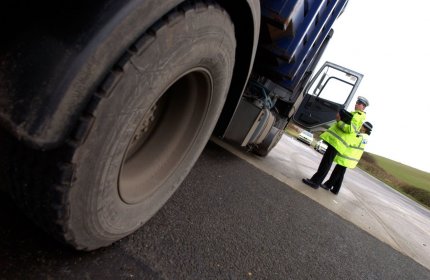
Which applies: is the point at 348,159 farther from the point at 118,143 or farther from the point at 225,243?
the point at 118,143

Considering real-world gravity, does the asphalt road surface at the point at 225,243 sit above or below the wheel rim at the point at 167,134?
below

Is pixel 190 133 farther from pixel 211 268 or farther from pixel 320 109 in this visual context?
pixel 320 109

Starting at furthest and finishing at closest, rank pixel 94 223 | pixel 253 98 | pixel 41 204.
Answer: pixel 253 98
pixel 94 223
pixel 41 204

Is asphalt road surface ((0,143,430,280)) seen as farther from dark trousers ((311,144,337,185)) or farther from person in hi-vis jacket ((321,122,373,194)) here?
person in hi-vis jacket ((321,122,373,194))

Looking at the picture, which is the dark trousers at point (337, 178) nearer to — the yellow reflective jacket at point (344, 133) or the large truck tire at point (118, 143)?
the yellow reflective jacket at point (344, 133)

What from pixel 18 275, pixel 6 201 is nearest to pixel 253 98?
pixel 6 201

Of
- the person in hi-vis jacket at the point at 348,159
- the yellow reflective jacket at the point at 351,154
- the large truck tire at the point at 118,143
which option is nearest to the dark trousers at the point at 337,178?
the person in hi-vis jacket at the point at 348,159

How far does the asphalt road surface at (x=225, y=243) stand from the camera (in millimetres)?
1437

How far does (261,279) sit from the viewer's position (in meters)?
2.02

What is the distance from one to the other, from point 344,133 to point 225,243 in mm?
4499

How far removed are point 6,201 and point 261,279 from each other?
150cm

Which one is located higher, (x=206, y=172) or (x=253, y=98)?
(x=253, y=98)

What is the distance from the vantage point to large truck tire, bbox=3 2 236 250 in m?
1.05

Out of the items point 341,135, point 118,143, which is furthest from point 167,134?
point 341,135
